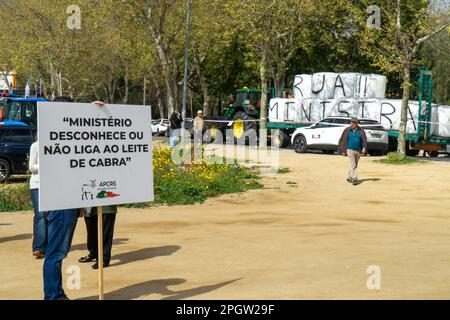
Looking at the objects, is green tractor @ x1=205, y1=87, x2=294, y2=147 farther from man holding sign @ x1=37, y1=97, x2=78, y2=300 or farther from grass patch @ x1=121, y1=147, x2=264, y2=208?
man holding sign @ x1=37, y1=97, x2=78, y2=300

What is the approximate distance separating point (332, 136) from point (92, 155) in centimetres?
2468

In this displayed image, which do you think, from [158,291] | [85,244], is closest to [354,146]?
[85,244]

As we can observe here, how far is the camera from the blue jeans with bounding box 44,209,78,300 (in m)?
8.05

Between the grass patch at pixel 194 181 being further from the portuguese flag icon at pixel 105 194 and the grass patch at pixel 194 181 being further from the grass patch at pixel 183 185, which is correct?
the portuguese flag icon at pixel 105 194

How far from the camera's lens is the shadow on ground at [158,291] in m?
8.52

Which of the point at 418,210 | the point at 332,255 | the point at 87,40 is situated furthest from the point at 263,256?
the point at 87,40

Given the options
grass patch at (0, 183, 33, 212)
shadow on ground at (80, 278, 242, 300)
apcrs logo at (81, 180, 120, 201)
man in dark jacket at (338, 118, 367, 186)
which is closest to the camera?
apcrs logo at (81, 180, 120, 201)

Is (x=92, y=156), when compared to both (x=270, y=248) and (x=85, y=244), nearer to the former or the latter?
(x=270, y=248)

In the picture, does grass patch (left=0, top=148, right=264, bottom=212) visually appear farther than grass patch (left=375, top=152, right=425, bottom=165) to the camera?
No

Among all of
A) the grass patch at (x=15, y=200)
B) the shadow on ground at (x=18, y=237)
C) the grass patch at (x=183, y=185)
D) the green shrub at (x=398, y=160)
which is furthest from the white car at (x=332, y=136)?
the shadow on ground at (x=18, y=237)

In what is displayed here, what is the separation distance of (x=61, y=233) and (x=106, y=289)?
1.14 metres

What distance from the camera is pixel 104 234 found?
34.6 feet

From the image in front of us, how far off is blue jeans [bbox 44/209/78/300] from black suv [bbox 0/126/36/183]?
14345 millimetres

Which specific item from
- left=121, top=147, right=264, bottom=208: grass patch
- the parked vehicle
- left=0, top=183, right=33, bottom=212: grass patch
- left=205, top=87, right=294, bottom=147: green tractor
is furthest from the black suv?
left=205, top=87, right=294, bottom=147: green tractor
